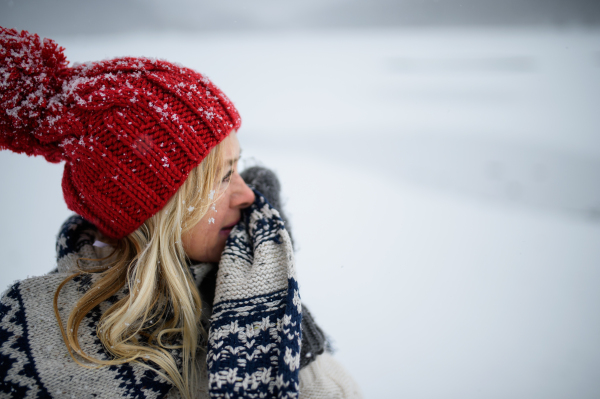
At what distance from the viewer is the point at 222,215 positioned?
2.95 ft

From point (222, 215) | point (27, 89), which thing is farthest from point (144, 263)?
point (27, 89)

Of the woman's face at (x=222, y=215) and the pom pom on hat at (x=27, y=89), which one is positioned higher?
the pom pom on hat at (x=27, y=89)

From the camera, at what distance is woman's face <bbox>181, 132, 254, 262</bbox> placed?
2.80 feet

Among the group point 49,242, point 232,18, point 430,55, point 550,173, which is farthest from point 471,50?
point 49,242

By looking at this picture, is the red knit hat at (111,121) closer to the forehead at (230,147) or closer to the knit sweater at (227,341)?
the forehead at (230,147)

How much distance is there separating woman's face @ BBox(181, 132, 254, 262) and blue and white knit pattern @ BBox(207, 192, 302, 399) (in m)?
0.07

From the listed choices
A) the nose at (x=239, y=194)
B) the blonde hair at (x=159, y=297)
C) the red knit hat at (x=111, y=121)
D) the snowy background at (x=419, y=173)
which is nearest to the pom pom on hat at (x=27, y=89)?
the red knit hat at (x=111, y=121)

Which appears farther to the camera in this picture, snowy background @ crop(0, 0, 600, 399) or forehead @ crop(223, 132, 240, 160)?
snowy background @ crop(0, 0, 600, 399)

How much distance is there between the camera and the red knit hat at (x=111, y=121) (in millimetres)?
701

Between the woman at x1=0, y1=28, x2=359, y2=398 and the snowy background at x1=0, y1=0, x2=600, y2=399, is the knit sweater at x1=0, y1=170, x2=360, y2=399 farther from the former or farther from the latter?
the snowy background at x1=0, y1=0, x2=600, y2=399

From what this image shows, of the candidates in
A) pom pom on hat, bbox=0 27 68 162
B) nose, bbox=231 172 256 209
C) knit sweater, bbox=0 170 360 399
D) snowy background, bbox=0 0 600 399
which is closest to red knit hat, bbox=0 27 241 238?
pom pom on hat, bbox=0 27 68 162

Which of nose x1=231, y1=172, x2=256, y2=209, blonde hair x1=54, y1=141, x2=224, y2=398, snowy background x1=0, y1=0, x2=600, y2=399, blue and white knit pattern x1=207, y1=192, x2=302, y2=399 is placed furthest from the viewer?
snowy background x1=0, y1=0, x2=600, y2=399

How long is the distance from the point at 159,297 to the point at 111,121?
1.63 ft

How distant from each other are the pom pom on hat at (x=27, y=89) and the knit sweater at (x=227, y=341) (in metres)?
0.35
